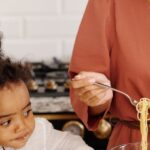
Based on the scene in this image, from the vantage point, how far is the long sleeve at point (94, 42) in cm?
110

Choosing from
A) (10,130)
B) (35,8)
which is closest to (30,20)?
(35,8)

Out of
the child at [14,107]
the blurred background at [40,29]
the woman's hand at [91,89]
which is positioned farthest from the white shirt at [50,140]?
the blurred background at [40,29]

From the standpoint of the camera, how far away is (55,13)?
185 cm

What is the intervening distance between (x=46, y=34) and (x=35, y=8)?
0.11 m

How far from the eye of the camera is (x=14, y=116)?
1.00 m

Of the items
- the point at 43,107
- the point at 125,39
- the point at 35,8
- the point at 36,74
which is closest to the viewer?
the point at 125,39

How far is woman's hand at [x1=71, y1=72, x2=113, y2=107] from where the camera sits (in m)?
0.95

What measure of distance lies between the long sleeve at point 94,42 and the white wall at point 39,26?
2.42 ft

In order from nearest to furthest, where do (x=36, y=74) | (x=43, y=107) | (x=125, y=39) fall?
(x=125, y=39)
(x=43, y=107)
(x=36, y=74)

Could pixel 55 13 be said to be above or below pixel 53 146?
above

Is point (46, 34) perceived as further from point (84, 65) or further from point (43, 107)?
point (84, 65)

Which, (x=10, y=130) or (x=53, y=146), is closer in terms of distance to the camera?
(x=10, y=130)

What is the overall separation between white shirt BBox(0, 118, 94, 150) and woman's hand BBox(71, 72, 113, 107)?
5.3 inches

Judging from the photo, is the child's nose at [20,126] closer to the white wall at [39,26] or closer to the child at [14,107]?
the child at [14,107]
